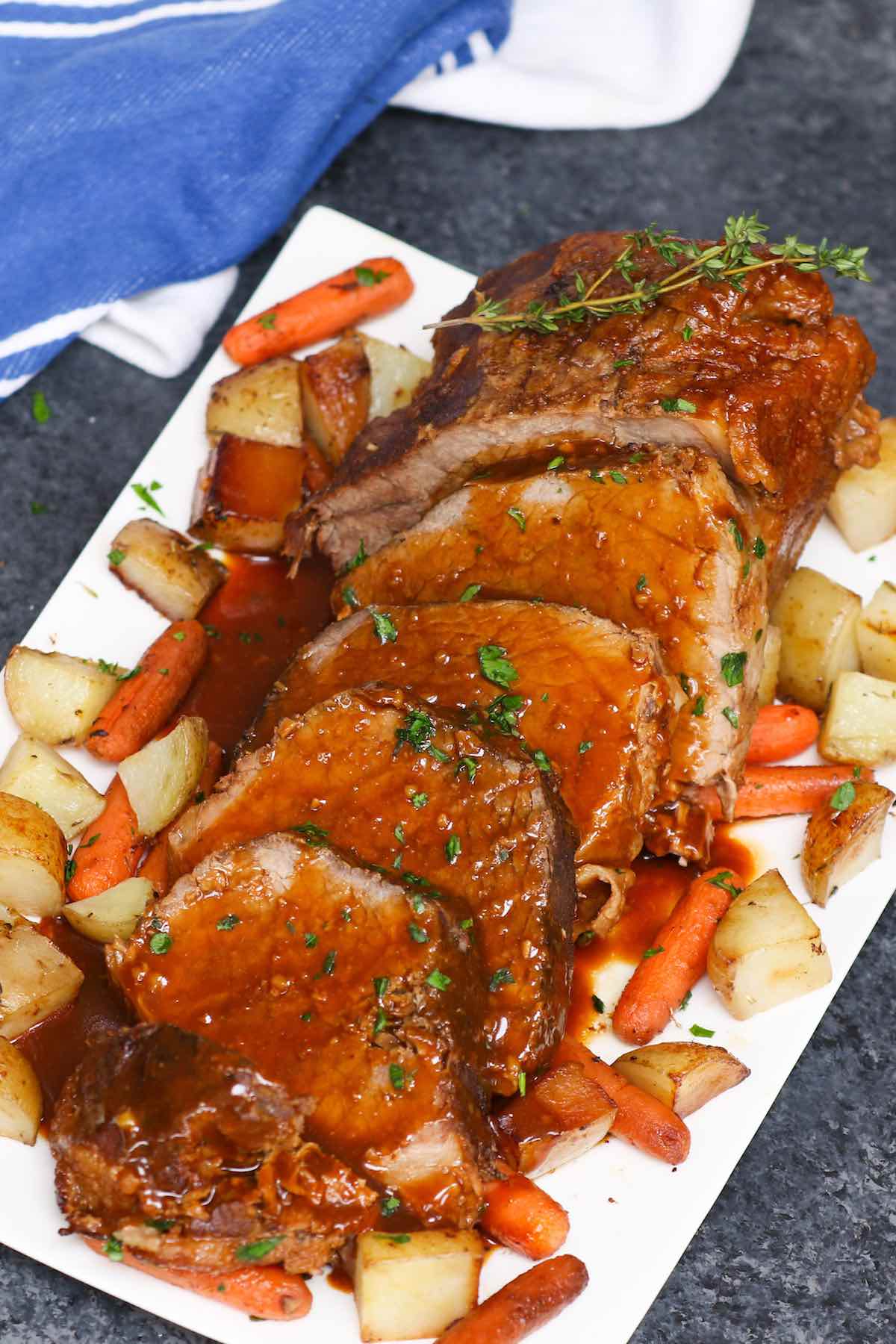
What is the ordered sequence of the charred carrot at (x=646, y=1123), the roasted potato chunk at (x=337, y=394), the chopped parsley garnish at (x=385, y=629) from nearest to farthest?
the charred carrot at (x=646, y=1123) < the chopped parsley garnish at (x=385, y=629) < the roasted potato chunk at (x=337, y=394)

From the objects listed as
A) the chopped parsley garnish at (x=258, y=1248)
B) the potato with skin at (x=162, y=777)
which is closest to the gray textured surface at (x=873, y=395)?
the chopped parsley garnish at (x=258, y=1248)

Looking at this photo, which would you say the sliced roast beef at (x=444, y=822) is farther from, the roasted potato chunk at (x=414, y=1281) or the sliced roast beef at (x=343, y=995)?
the roasted potato chunk at (x=414, y=1281)

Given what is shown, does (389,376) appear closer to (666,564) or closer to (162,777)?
(666,564)

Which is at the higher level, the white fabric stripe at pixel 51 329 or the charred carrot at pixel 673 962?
the white fabric stripe at pixel 51 329

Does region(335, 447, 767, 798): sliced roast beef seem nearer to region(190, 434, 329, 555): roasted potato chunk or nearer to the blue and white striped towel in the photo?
region(190, 434, 329, 555): roasted potato chunk

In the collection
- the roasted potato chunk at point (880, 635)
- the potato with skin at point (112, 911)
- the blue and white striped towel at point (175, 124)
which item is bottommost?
the roasted potato chunk at point (880, 635)

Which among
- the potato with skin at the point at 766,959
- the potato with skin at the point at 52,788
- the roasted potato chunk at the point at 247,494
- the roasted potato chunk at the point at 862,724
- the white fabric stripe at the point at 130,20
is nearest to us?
the potato with skin at the point at 766,959

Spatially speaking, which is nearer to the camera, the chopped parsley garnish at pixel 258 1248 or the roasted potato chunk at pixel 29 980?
the chopped parsley garnish at pixel 258 1248
